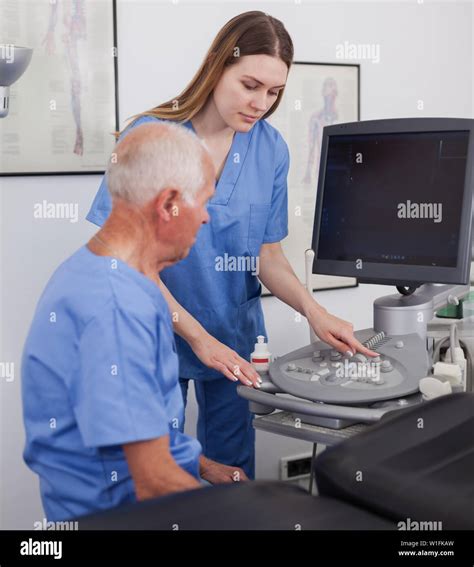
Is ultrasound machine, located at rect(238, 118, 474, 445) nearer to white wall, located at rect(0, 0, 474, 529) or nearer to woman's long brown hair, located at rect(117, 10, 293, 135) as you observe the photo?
woman's long brown hair, located at rect(117, 10, 293, 135)

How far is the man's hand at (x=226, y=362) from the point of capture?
1623mm

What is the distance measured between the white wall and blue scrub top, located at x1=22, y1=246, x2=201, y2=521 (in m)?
0.97

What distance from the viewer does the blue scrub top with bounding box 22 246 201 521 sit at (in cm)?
109

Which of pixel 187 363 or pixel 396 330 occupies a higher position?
pixel 396 330

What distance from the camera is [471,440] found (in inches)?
40.8

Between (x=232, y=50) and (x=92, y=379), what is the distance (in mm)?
958

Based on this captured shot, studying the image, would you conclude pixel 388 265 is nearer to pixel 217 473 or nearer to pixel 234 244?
pixel 234 244

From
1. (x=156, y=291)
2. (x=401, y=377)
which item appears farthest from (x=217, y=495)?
(x=401, y=377)

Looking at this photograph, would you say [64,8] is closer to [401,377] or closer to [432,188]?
[432,188]

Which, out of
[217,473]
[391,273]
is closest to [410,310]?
[391,273]

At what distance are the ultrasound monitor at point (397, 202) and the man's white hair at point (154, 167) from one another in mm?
580

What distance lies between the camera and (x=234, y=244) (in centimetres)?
188

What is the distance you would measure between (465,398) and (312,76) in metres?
1.69
